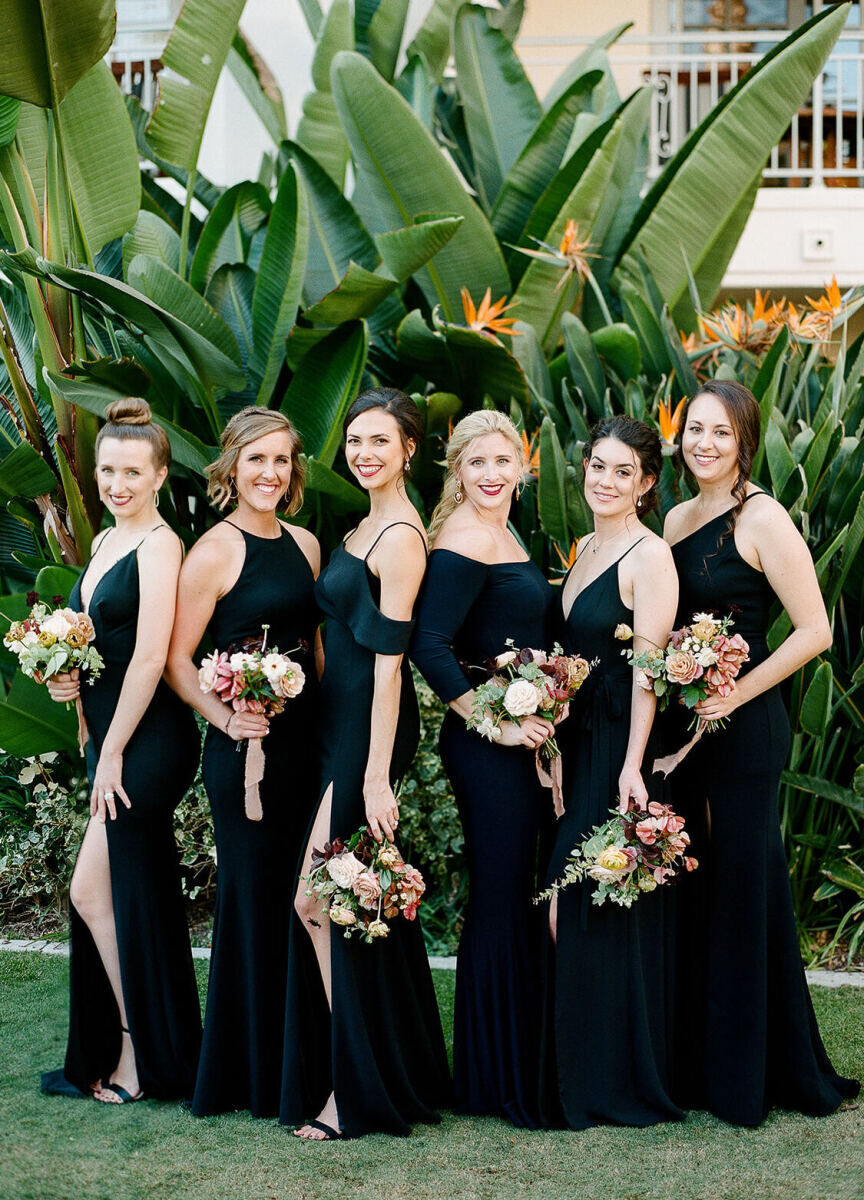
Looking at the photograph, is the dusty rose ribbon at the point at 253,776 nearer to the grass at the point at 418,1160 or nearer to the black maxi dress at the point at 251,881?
the black maxi dress at the point at 251,881

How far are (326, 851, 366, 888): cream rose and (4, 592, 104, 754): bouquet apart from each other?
2.82ft

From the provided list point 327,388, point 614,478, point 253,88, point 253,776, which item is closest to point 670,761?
point 614,478

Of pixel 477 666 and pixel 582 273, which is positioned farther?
pixel 582 273

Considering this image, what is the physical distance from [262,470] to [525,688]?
3.22ft

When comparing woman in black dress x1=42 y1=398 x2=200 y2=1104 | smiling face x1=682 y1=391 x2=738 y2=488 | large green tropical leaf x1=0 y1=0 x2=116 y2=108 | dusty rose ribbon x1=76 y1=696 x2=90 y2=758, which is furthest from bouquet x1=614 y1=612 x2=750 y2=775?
large green tropical leaf x1=0 y1=0 x2=116 y2=108

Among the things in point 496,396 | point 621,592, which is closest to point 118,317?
point 496,396

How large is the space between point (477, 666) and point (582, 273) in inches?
116

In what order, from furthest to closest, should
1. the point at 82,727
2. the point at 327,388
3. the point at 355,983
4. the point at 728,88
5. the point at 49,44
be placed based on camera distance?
the point at 728,88 → the point at 327,388 → the point at 49,44 → the point at 82,727 → the point at 355,983

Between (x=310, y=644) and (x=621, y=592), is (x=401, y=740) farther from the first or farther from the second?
(x=621, y=592)

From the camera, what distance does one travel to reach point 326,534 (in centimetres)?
537

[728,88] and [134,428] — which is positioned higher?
[728,88]

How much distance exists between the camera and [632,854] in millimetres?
2984

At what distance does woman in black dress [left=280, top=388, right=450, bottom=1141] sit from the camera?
3.11m

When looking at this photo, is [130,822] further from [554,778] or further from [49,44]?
[49,44]
